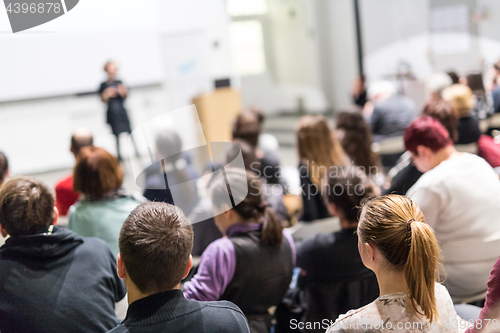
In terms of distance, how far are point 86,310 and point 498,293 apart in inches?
48.4

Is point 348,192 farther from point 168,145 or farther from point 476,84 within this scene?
point 476,84

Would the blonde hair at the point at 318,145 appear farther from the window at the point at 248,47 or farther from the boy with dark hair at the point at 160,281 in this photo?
the window at the point at 248,47

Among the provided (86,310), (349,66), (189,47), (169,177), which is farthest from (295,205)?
(349,66)

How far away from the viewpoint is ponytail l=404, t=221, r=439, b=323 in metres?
1.03

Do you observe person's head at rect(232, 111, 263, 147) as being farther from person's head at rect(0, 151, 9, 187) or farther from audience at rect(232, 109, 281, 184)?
person's head at rect(0, 151, 9, 187)

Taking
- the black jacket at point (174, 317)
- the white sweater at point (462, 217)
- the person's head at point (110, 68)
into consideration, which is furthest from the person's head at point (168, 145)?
the person's head at point (110, 68)

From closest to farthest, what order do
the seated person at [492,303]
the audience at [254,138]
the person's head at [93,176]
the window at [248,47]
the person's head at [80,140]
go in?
A: the seated person at [492,303] → the person's head at [93,176] → the person's head at [80,140] → the audience at [254,138] → the window at [248,47]

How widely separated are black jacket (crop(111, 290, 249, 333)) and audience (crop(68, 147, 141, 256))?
1.08m

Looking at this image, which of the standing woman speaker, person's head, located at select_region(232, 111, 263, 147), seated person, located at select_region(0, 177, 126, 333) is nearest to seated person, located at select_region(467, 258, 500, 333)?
seated person, located at select_region(0, 177, 126, 333)

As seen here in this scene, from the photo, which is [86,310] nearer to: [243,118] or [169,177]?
[169,177]

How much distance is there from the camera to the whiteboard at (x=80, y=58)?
5.88 meters

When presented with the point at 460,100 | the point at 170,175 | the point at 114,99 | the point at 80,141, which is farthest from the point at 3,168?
the point at 114,99

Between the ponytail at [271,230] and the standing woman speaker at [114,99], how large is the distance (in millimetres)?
4318

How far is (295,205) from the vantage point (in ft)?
9.70
